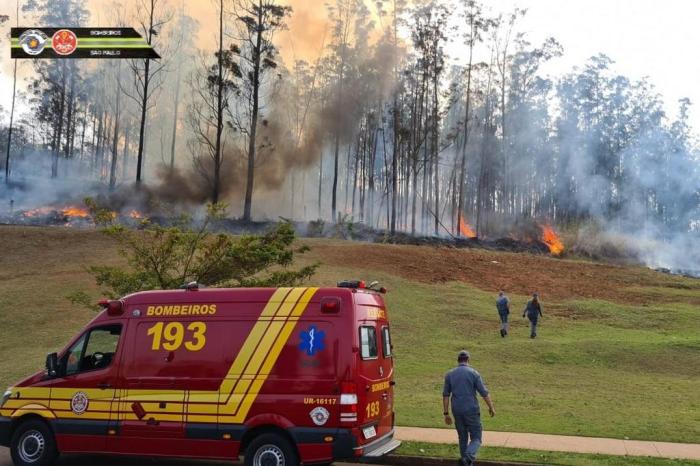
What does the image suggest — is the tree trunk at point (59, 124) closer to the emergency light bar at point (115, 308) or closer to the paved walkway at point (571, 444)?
the emergency light bar at point (115, 308)

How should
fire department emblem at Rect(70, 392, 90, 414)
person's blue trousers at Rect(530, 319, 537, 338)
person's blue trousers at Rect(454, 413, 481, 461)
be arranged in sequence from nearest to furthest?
person's blue trousers at Rect(454, 413, 481, 461)
fire department emblem at Rect(70, 392, 90, 414)
person's blue trousers at Rect(530, 319, 537, 338)

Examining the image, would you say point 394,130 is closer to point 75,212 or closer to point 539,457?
point 75,212

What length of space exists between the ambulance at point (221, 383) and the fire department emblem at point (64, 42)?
51.8ft

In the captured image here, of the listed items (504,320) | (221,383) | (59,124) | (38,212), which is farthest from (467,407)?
(59,124)

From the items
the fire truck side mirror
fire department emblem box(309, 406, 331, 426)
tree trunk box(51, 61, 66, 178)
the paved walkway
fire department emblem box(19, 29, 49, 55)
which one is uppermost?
tree trunk box(51, 61, 66, 178)

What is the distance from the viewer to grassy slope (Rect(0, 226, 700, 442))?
1332 cm

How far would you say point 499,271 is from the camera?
35.7 m

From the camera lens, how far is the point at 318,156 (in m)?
62.4

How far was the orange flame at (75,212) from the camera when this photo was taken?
44.9 m

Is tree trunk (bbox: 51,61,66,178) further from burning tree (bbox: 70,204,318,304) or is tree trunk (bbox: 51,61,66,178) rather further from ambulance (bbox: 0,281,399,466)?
ambulance (bbox: 0,281,399,466)

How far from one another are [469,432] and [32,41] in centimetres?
2076

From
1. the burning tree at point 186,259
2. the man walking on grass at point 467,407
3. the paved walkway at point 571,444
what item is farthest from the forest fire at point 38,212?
the man walking on grass at point 467,407
